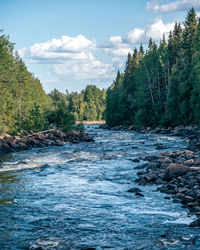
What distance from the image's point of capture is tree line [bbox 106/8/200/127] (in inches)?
1650

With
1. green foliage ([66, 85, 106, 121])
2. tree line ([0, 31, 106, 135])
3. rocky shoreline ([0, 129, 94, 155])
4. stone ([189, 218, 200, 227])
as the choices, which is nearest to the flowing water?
stone ([189, 218, 200, 227])

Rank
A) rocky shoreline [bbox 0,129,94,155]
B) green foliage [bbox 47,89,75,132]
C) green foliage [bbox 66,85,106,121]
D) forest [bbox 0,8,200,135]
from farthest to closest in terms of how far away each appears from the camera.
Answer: green foliage [bbox 66,85,106,121] → green foliage [bbox 47,89,75,132] → forest [bbox 0,8,200,135] → rocky shoreline [bbox 0,129,94,155]

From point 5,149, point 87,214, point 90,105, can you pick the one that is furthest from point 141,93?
point 90,105

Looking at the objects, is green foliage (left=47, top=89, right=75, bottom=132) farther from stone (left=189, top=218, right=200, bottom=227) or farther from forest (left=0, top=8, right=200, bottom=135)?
stone (left=189, top=218, right=200, bottom=227)

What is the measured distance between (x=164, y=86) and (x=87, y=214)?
5205 centimetres

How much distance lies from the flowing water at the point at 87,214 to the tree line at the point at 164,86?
78.0ft

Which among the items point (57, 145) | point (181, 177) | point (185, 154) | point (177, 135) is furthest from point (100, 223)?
point (177, 135)

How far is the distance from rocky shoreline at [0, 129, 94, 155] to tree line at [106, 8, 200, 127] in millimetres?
14174

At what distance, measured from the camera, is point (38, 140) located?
32.9 meters

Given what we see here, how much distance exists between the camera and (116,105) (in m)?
73.2

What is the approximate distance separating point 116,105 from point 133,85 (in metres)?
7.71

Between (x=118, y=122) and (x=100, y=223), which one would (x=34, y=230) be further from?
(x=118, y=122)

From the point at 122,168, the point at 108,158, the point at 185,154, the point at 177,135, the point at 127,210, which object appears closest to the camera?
the point at 127,210

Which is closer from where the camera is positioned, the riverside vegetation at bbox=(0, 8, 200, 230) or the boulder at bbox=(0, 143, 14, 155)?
the riverside vegetation at bbox=(0, 8, 200, 230)
